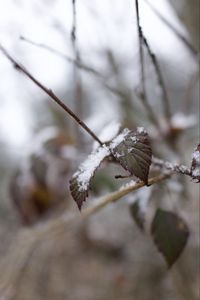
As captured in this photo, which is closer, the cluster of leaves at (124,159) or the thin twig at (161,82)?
the cluster of leaves at (124,159)

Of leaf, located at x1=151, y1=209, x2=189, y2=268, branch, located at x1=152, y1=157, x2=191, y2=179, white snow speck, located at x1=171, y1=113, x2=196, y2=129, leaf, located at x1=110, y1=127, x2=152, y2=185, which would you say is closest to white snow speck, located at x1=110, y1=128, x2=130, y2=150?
leaf, located at x1=110, y1=127, x2=152, y2=185

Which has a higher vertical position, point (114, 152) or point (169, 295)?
point (169, 295)

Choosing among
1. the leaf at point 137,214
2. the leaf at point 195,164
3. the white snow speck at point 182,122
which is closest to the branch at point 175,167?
the leaf at point 195,164

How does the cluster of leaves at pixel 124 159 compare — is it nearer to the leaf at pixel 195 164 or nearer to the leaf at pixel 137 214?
the leaf at pixel 195 164

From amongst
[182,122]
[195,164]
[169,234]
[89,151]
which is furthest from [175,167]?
[89,151]

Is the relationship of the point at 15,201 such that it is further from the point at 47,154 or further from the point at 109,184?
the point at 109,184

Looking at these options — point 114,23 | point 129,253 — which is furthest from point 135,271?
point 114,23
